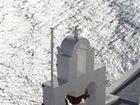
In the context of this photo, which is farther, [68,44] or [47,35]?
[47,35]

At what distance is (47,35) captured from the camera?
47.4 metres

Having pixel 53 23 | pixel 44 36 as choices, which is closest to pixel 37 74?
pixel 44 36

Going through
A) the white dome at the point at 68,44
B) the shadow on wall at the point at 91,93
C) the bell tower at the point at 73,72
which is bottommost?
the shadow on wall at the point at 91,93

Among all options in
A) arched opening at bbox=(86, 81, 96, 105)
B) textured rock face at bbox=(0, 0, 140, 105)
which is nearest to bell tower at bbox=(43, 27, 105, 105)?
arched opening at bbox=(86, 81, 96, 105)

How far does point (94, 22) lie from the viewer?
5075cm

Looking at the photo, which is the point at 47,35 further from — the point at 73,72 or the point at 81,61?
the point at 73,72

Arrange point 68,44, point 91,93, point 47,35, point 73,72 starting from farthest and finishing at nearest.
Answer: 1. point 47,35
2. point 91,93
3. point 73,72
4. point 68,44

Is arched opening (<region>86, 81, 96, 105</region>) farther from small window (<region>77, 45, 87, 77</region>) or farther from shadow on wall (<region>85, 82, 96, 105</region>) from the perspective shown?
small window (<region>77, 45, 87, 77</region>)

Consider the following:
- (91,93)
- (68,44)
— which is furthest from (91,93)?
(68,44)

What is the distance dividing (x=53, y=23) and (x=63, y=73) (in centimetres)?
4046

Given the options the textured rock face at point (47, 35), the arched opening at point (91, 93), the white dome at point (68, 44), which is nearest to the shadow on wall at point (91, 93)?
the arched opening at point (91, 93)

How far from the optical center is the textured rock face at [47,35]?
122ft

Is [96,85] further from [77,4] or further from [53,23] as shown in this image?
[77,4]

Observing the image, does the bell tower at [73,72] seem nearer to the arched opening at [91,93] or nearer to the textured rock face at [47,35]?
the arched opening at [91,93]
